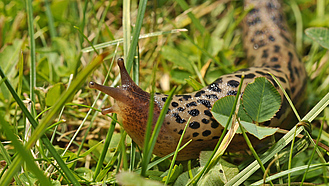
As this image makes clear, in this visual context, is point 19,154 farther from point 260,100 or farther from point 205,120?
point 260,100

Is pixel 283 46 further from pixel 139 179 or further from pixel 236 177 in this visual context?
pixel 139 179

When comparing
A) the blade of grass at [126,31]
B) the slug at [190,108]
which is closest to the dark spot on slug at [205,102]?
the slug at [190,108]

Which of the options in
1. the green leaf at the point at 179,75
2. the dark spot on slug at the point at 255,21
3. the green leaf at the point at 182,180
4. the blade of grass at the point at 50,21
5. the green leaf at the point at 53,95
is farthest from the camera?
the dark spot on slug at the point at 255,21

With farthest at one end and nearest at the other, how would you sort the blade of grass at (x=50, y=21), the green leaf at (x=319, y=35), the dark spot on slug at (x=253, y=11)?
1. the dark spot on slug at (x=253, y=11)
2. the blade of grass at (x=50, y=21)
3. the green leaf at (x=319, y=35)

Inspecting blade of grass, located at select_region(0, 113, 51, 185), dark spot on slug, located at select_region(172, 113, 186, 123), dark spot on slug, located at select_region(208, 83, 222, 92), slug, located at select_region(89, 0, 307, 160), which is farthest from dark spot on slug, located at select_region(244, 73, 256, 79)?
blade of grass, located at select_region(0, 113, 51, 185)

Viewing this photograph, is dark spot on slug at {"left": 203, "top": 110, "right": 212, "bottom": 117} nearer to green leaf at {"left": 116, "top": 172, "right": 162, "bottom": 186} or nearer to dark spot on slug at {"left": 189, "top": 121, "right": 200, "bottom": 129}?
dark spot on slug at {"left": 189, "top": 121, "right": 200, "bottom": 129}

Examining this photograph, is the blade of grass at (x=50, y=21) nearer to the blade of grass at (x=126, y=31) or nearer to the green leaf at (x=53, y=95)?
the green leaf at (x=53, y=95)
